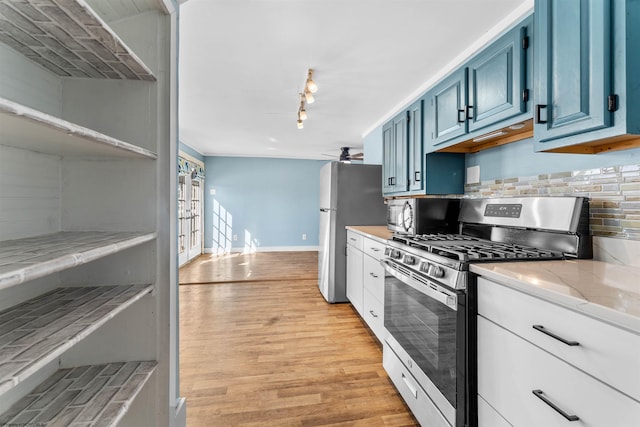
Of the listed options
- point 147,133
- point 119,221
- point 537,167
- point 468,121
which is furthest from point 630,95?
point 119,221

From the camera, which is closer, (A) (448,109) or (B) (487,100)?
(B) (487,100)

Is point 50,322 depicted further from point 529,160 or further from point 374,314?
point 529,160

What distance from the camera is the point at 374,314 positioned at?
2.38 metres

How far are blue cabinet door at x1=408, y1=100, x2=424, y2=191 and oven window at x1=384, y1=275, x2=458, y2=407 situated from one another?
3.18ft

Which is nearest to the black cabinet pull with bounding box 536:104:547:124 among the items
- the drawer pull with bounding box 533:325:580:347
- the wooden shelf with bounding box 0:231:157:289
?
the drawer pull with bounding box 533:325:580:347

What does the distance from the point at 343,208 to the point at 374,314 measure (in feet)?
4.30

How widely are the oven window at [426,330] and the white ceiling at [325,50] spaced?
1.54m

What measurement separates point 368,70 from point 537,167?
1.37m

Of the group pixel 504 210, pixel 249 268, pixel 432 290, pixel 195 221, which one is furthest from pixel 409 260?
pixel 195 221

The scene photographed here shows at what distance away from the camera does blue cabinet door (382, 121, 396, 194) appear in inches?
116

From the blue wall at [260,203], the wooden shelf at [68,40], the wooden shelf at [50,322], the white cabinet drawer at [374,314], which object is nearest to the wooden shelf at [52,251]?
the wooden shelf at [50,322]

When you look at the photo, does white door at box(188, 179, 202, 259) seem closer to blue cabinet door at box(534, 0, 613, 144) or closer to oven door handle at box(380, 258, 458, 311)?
oven door handle at box(380, 258, 458, 311)

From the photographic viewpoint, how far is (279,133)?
4.38 metres

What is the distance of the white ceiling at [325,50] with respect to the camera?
157cm
